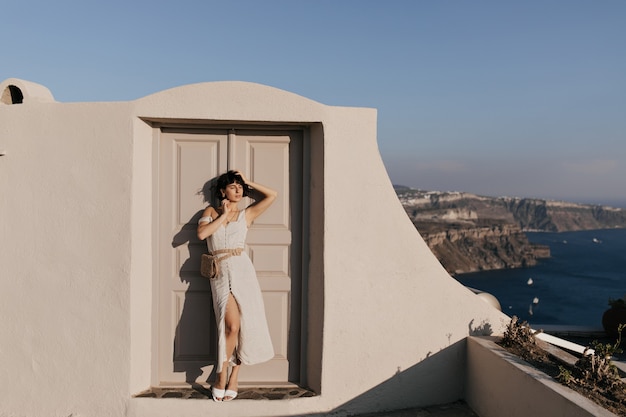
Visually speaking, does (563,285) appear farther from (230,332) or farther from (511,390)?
(230,332)

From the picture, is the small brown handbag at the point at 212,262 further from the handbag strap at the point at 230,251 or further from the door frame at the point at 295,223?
the door frame at the point at 295,223

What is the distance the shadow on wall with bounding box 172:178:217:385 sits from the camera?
4.04 metres

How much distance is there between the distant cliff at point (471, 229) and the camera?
8948 centimetres

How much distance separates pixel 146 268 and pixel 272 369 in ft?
5.00

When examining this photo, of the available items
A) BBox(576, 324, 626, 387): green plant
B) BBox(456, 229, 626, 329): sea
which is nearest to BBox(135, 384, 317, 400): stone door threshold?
BBox(576, 324, 626, 387): green plant

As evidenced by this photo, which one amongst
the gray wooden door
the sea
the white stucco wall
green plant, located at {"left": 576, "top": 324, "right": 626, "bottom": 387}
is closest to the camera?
green plant, located at {"left": 576, "top": 324, "right": 626, "bottom": 387}

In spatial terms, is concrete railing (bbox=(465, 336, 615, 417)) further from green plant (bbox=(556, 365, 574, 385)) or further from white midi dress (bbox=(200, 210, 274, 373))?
white midi dress (bbox=(200, 210, 274, 373))

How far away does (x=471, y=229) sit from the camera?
99375 millimetres

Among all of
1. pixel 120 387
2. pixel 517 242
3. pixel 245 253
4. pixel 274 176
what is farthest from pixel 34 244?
pixel 517 242

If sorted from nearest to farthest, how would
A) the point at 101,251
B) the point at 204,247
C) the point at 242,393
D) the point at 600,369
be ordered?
the point at 600,369
the point at 101,251
the point at 242,393
the point at 204,247

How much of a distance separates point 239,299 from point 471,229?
10274 centimetres

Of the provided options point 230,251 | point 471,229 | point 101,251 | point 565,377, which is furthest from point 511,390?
point 471,229

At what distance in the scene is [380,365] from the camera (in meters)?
3.93

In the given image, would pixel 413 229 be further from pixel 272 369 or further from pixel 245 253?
pixel 272 369
